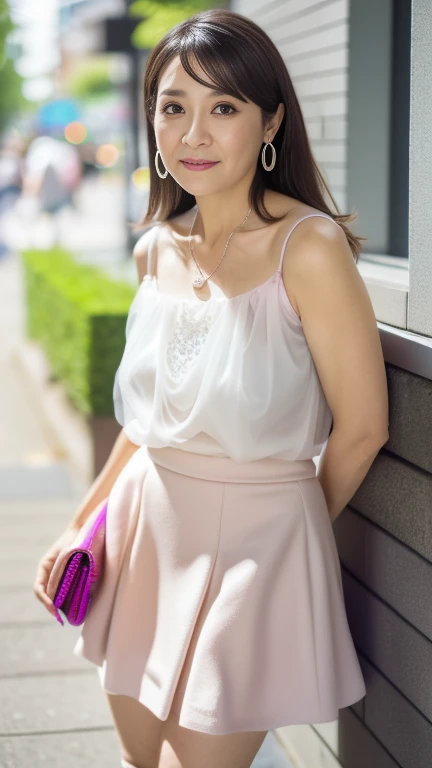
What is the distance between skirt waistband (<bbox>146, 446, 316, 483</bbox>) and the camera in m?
2.07

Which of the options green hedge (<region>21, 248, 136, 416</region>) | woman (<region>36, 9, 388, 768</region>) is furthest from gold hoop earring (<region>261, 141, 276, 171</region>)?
green hedge (<region>21, 248, 136, 416</region>)

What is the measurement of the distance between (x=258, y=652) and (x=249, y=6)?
2.76m

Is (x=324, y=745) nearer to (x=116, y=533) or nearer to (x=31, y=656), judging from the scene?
(x=116, y=533)

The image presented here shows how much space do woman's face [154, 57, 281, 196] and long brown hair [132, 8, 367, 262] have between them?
0.03 m

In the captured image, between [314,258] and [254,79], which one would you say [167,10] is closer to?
[254,79]

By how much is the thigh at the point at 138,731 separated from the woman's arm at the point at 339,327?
29.9 inches

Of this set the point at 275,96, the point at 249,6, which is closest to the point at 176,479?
the point at 275,96

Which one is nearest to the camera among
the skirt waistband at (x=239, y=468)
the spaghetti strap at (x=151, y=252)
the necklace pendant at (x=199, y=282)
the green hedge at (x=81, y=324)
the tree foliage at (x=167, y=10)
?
the skirt waistband at (x=239, y=468)

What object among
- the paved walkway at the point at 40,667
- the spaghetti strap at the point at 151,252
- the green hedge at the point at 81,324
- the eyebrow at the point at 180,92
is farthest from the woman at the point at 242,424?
the green hedge at the point at 81,324

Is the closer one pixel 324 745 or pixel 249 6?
pixel 324 745

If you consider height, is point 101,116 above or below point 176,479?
above

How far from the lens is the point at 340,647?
2.13m

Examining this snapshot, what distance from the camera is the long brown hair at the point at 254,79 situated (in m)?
1.99

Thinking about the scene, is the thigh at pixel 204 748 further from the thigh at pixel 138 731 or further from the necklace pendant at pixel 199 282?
the necklace pendant at pixel 199 282
